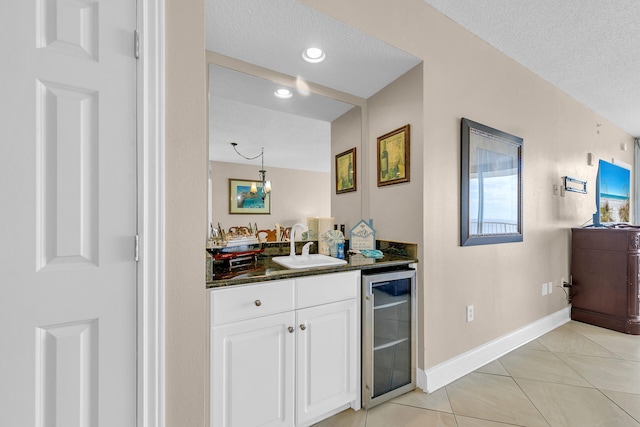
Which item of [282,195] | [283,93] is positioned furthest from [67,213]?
[283,93]

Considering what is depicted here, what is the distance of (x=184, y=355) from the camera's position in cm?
109

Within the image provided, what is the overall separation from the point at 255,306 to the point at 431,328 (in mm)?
1291

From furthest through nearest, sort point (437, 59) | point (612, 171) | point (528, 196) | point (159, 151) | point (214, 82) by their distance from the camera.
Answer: point (612, 171), point (528, 196), point (437, 59), point (214, 82), point (159, 151)

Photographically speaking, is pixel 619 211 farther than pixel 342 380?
Yes

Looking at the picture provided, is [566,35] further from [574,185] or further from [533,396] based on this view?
[533,396]

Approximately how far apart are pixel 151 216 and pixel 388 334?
152 cm

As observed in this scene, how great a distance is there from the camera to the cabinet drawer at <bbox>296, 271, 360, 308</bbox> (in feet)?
4.63

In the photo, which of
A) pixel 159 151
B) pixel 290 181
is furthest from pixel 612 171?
pixel 159 151

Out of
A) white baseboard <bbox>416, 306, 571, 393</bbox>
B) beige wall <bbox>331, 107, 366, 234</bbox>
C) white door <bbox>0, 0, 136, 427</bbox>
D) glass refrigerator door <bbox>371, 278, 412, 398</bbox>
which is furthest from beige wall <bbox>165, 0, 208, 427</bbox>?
white baseboard <bbox>416, 306, 571, 393</bbox>

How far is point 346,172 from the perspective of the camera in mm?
2318

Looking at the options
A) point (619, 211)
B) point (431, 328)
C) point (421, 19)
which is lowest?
point (431, 328)

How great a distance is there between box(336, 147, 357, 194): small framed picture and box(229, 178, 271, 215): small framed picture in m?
0.68

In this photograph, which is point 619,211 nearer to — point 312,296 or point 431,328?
point 431,328

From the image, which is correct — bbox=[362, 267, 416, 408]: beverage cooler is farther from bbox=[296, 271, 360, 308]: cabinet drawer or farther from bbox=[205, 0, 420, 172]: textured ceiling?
bbox=[205, 0, 420, 172]: textured ceiling
